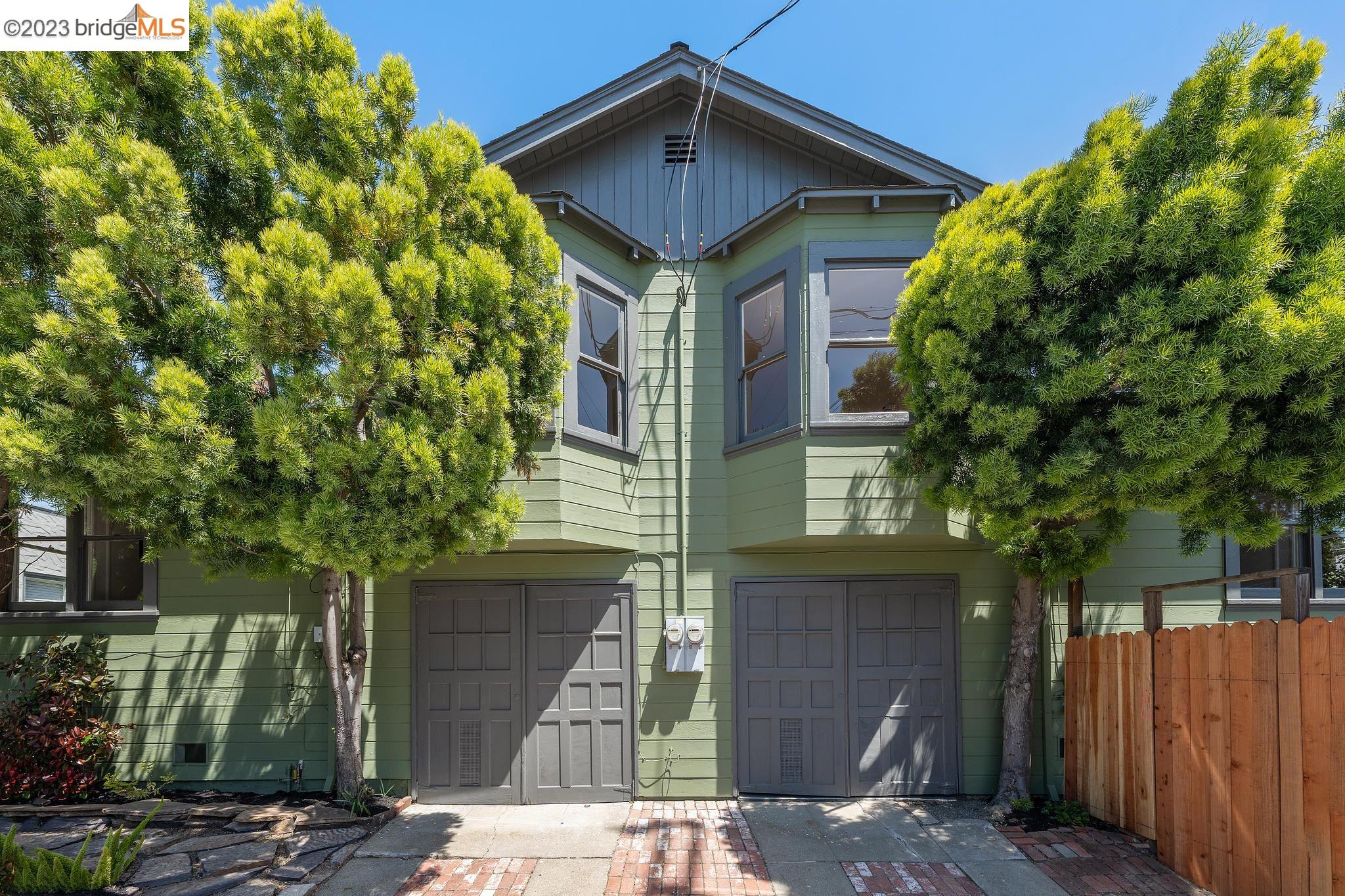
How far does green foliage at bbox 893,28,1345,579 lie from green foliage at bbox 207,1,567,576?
2970 mm

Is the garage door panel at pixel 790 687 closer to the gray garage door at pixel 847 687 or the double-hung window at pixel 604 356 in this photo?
the gray garage door at pixel 847 687

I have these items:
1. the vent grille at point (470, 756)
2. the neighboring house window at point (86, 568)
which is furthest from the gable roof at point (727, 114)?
the vent grille at point (470, 756)

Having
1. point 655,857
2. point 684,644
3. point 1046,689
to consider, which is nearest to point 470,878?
point 655,857

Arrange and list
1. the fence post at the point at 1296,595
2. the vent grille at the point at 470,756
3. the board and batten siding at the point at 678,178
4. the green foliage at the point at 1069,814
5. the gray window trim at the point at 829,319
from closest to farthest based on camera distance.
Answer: the fence post at the point at 1296,595, the green foliage at the point at 1069,814, the gray window trim at the point at 829,319, the vent grille at the point at 470,756, the board and batten siding at the point at 678,178

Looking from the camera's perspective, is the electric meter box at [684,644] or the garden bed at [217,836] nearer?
the garden bed at [217,836]

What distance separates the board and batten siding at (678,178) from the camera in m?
6.98

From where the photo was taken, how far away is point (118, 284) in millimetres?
3885

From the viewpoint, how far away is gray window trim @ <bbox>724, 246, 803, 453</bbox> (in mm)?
6059

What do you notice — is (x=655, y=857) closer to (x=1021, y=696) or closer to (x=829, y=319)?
(x=1021, y=696)

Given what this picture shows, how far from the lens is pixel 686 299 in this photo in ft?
22.2

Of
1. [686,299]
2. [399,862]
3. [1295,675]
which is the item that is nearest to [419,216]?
[686,299]

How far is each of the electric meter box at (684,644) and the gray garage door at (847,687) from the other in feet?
1.21

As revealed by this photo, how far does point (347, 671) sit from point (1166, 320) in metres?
6.28

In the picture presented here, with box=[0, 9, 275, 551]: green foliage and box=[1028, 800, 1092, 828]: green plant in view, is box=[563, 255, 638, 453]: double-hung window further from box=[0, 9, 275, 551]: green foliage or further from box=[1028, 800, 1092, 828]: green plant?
box=[1028, 800, 1092, 828]: green plant
